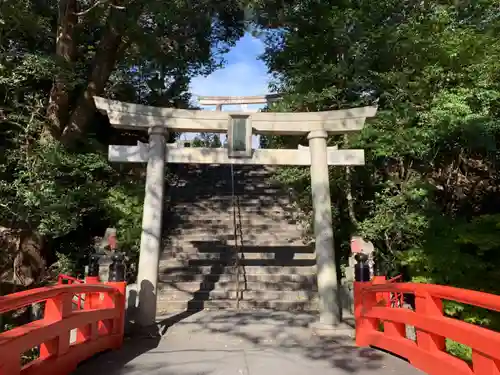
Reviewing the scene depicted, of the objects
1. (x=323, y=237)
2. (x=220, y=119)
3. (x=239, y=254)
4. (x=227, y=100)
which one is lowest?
(x=239, y=254)

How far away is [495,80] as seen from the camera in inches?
312

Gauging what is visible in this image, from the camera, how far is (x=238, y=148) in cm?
667

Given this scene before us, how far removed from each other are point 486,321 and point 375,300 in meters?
3.30

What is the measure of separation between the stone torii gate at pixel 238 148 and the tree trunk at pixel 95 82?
3322mm

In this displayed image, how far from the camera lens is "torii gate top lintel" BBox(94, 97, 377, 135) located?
6.61 m

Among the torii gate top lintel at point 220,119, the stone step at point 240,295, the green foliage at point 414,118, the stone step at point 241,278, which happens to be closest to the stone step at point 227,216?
the green foliage at point 414,118

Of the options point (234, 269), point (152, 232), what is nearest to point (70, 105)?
point (152, 232)

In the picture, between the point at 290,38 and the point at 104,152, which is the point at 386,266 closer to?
the point at 290,38

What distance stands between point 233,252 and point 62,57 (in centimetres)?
581

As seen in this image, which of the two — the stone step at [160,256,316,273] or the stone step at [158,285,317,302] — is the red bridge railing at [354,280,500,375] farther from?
the stone step at [160,256,316,273]

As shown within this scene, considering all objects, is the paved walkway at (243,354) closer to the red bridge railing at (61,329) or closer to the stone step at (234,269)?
the red bridge railing at (61,329)

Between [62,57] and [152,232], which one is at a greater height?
[62,57]

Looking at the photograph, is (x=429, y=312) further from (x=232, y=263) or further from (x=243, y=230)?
(x=243, y=230)

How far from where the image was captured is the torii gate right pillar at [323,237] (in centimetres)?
612
